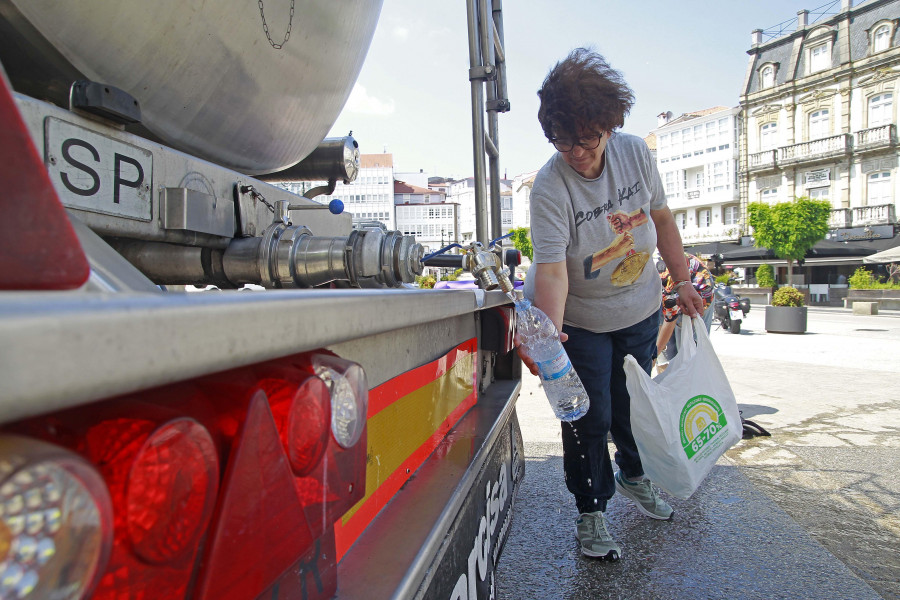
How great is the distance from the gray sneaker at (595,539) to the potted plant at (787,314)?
11.1m

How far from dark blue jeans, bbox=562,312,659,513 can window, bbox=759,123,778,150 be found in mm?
40393

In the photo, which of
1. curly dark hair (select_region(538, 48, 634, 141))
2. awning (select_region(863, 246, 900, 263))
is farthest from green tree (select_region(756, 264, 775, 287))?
curly dark hair (select_region(538, 48, 634, 141))

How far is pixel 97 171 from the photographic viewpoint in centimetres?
90

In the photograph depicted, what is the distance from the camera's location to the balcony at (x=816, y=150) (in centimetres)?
3139

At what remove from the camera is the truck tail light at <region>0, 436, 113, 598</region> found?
31 cm

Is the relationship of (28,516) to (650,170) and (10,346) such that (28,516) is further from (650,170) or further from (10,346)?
(650,170)

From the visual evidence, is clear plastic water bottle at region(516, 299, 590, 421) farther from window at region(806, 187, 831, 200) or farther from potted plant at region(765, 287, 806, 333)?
window at region(806, 187, 831, 200)

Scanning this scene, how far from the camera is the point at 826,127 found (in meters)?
33.1

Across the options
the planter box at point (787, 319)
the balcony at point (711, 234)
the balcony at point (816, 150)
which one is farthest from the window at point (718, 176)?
the planter box at point (787, 319)

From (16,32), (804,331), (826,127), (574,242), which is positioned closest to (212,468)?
(16,32)

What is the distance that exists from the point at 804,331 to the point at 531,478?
10533 mm

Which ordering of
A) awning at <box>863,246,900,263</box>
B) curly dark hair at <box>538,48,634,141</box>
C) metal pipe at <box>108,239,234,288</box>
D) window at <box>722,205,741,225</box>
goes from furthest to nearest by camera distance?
window at <box>722,205,741,225</box>
awning at <box>863,246,900,263</box>
curly dark hair at <box>538,48,634,141</box>
metal pipe at <box>108,239,234,288</box>

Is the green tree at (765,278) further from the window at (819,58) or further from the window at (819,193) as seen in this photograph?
the window at (819,58)

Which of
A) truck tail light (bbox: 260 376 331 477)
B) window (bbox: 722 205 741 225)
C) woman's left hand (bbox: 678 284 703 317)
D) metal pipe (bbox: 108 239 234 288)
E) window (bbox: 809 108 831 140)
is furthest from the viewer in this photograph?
window (bbox: 722 205 741 225)
